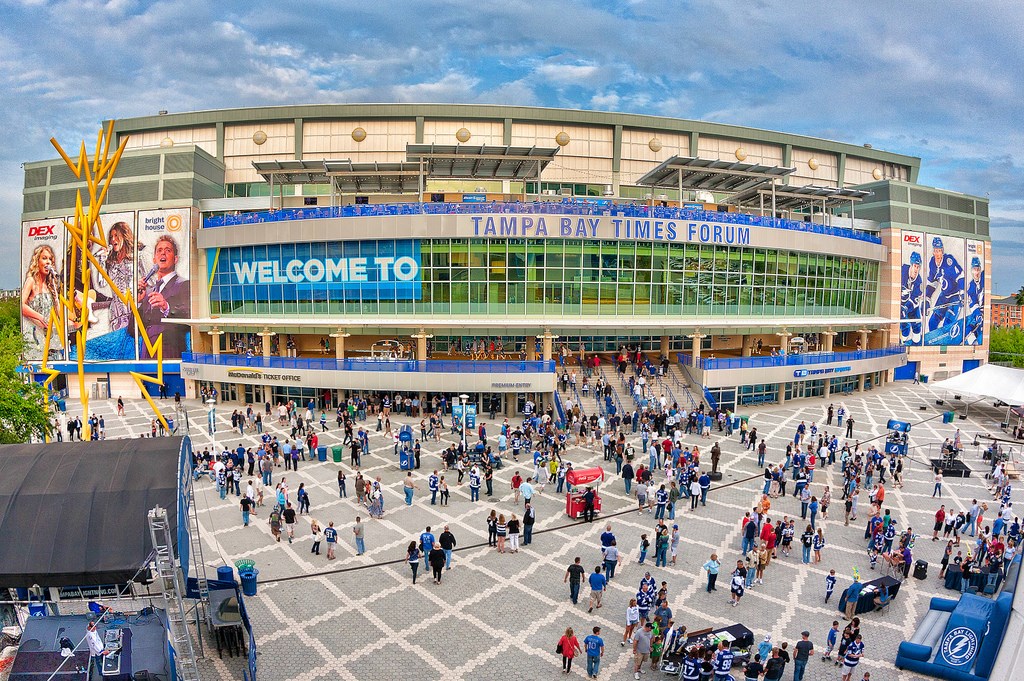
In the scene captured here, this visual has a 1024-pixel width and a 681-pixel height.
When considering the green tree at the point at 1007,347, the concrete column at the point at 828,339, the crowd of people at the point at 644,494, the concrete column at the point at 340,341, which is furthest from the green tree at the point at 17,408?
the green tree at the point at 1007,347

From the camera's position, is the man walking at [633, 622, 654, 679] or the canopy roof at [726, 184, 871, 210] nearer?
the man walking at [633, 622, 654, 679]

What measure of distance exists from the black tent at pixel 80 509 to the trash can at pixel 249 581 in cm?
429

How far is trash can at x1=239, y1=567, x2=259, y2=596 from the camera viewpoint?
48.1ft

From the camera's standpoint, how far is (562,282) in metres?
37.4

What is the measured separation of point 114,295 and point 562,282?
34006mm

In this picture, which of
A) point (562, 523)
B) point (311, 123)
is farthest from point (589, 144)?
point (562, 523)

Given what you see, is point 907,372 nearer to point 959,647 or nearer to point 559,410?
point 559,410

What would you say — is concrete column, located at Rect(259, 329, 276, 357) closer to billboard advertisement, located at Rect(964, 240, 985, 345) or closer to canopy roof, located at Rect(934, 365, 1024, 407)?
canopy roof, located at Rect(934, 365, 1024, 407)

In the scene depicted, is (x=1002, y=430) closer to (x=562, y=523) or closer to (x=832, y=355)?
(x=832, y=355)

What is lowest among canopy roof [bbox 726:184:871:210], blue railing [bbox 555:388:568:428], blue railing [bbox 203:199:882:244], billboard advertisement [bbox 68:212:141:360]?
blue railing [bbox 555:388:568:428]

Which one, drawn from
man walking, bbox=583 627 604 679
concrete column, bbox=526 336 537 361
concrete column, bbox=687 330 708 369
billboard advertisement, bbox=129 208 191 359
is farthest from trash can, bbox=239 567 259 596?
billboard advertisement, bbox=129 208 191 359

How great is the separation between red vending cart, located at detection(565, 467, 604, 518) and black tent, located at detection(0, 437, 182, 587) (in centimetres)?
1247

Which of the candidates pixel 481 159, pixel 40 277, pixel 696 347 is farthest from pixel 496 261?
pixel 40 277

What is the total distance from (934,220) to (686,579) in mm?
53531
